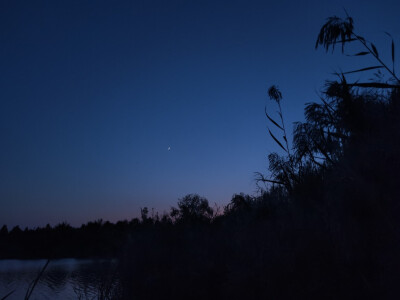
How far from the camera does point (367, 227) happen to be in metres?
5.12

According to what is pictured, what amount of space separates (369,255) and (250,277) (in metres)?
3.12

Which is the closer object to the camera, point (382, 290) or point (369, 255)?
point (382, 290)

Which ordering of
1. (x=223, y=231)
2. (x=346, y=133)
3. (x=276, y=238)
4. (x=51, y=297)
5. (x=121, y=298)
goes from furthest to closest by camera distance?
(x=51, y=297) < (x=223, y=231) < (x=121, y=298) < (x=276, y=238) < (x=346, y=133)

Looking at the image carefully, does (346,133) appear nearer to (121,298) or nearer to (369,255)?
(369,255)

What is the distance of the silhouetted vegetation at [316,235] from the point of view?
4.97 m

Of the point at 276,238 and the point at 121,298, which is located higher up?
the point at 276,238

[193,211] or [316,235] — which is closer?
[316,235]

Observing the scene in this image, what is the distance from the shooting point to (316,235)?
21.4 feet

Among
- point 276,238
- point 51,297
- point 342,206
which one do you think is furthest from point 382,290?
point 51,297

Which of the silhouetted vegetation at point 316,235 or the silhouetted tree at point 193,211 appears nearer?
the silhouetted vegetation at point 316,235

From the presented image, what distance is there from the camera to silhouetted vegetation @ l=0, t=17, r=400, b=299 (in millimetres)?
4973

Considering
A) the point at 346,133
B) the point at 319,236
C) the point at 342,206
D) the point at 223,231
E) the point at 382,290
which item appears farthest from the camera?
the point at 223,231

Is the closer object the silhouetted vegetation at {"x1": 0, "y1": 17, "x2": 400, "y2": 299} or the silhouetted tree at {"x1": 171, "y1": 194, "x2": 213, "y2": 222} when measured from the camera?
the silhouetted vegetation at {"x1": 0, "y1": 17, "x2": 400, "y2": 299}

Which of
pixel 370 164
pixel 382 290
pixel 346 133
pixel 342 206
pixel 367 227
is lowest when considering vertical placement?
pixel 382 290
